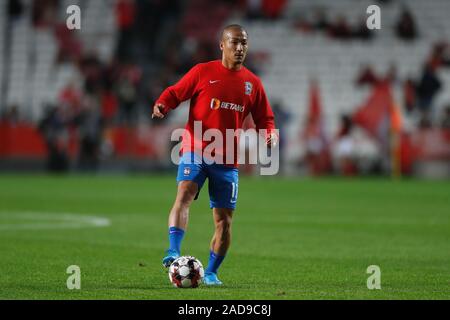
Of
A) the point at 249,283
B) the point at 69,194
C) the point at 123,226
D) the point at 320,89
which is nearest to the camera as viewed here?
the point at 249,283

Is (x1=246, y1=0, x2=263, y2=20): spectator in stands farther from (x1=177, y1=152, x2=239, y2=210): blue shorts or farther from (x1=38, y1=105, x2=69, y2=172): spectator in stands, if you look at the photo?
(x1=177, y1=152, x2=239, y2=210): blue shorts

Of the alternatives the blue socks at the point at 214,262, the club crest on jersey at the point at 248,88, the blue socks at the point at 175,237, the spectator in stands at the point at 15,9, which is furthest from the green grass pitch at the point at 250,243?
the spectator in stands at the point at 15,9

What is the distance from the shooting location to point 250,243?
13.4 meters

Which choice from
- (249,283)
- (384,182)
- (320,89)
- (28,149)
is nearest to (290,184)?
(384,182)

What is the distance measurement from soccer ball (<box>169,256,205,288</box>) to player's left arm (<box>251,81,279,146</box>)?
1.53m

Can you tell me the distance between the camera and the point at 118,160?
33.4m

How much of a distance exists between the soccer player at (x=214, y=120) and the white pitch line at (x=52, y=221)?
6.65 m

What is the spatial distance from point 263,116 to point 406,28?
26.1 meters

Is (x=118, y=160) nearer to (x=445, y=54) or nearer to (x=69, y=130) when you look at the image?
(x=69, y=130)

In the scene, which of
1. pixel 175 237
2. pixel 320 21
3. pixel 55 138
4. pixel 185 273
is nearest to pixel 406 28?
pixel 320 21

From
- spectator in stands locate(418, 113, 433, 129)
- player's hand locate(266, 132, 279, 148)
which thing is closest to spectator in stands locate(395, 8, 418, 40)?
spectator in stands locate(418, 113, 433, 129)

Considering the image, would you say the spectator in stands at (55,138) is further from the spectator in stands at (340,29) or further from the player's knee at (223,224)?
the player's knee at (223,224)

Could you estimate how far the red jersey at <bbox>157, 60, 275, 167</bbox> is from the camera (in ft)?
29.9

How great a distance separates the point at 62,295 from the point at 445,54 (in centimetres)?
2721
